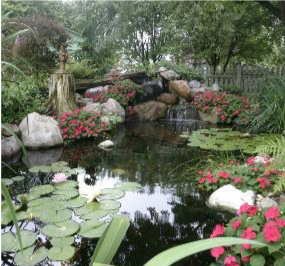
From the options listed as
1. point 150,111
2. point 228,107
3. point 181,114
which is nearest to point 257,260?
point 228,107

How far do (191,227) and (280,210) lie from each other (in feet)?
4.46

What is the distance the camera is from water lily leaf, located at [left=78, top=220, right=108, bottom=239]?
3.10m

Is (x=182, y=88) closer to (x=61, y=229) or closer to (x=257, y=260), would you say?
(x=61, y=229)

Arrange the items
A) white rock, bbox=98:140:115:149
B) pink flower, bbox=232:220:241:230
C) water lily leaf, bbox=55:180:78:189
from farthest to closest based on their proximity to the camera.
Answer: white rock, bbox=98:140:115:149 < water lily leaf, bbox=55:180:78:189 < pink flower, bbox=232:220:241:230

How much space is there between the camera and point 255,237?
208cm

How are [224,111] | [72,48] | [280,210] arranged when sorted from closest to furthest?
[280,210] < [224,111] < [72,48]

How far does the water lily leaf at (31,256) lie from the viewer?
265 centimetres

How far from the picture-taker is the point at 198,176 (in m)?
4.96

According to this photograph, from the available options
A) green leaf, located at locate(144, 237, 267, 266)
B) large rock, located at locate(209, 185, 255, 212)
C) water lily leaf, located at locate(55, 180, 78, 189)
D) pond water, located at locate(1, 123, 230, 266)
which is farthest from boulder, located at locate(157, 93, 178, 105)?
green leaf, located at locate(144, 237, 267, 266)

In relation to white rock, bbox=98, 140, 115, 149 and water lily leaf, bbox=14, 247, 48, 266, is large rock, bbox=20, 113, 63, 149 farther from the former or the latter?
water lily leaf, bbox=14, 247, 48, 266

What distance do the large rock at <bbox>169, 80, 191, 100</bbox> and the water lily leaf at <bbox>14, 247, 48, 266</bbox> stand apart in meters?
10.2

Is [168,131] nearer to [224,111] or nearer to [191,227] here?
[224,111]

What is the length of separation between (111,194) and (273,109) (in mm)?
4751

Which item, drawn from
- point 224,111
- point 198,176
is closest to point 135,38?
point 224,111
